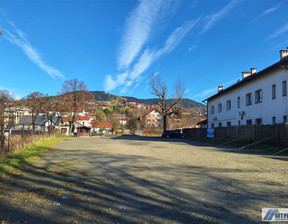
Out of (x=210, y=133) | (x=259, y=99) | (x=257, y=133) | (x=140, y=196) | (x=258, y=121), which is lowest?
(x=140, y=196)

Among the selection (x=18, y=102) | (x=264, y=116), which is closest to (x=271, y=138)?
(x=264, y=116)

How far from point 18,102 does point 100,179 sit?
48.0m

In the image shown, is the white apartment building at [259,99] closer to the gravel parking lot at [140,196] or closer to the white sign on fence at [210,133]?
the white sign on fence at [210,133]

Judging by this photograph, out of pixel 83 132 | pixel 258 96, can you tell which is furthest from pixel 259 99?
pixel 83 132

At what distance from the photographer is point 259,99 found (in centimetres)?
2450

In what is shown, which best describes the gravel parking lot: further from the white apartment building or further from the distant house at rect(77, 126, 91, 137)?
the distant house at rect(77, 126, 91, 137)

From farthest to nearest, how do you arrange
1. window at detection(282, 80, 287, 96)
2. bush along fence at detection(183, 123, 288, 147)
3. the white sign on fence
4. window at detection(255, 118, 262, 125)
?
the white sign on fence → window at detection(255, 118, 262, 125) → window at detection(282, 80, 287, 96) → bush along fence at detection(183, 123, 288, 147)

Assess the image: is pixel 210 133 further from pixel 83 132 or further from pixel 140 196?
pixel 83 132

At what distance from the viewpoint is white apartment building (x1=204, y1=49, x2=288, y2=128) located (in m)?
20.2

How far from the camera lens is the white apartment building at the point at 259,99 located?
66.2 ft

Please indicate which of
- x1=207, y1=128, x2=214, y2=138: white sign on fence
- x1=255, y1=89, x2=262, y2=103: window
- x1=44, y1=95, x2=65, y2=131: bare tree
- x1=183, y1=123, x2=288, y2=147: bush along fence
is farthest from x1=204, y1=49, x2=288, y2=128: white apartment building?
x1=44, y1=95, x2=65, y2=131: bare tree

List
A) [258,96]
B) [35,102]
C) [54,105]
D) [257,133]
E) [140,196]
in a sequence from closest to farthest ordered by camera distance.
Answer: [140,196] < [257,133] < [258,96] < [35,102] < [54,105]

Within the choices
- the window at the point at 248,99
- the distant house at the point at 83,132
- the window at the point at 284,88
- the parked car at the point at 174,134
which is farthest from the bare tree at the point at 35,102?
the window at the point at 284,88

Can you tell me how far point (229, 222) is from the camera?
3.59m
